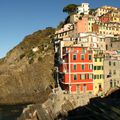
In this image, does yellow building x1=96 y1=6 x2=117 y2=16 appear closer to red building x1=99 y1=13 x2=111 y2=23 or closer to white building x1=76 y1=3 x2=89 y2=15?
white building x1=76 y1=3 x2=89 y2=15

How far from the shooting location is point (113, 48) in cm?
9069

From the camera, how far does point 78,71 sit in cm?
6950

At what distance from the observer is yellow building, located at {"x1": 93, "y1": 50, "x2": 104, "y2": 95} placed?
71.4 metres

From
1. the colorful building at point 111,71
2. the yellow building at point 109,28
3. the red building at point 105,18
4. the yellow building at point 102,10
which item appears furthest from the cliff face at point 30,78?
the yellow building at point 102,10

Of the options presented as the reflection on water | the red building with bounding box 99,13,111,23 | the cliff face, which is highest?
the red building with bounding box 99,13,111,23

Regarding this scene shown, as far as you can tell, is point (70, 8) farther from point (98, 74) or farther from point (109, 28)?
point (98, 74)

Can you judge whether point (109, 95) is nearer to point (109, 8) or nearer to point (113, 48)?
point (113, 48)

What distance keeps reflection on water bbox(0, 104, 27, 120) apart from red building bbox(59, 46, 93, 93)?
12.4 meters

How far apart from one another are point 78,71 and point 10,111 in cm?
1921

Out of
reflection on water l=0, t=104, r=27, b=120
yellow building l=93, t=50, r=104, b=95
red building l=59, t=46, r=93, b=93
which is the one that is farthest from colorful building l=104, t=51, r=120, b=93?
reflection on water l=0, t=104, r=27, b=120

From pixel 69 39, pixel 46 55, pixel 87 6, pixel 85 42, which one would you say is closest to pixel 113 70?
pixel 85 42

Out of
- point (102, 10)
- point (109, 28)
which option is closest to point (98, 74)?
point (109, 28)

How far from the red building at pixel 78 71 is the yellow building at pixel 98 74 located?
110cm

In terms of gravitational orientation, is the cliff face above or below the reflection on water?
above
